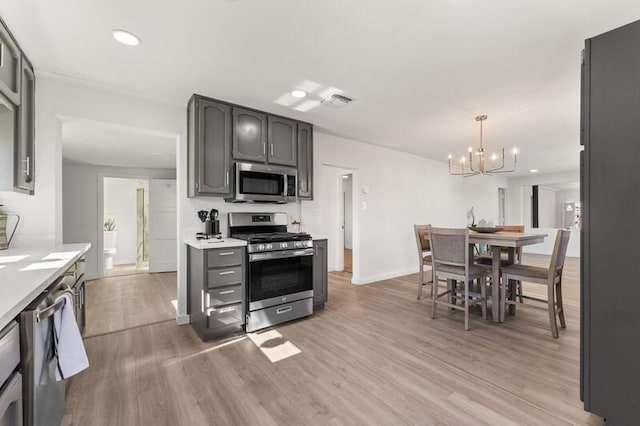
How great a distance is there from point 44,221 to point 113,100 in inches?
48.2

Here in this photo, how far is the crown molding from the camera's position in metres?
2.44

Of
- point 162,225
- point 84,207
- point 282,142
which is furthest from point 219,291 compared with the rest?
point 84,207

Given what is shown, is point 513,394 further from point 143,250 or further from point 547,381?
point 143,250

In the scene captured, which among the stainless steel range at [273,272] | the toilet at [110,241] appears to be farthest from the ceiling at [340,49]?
the toilet at [110,241]

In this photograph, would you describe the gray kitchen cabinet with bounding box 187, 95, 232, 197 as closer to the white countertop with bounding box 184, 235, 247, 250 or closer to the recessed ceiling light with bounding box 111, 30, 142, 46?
the white countertop with bounding box 184, 235, 247, 250

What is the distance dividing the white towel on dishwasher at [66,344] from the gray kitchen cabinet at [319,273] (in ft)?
7.77

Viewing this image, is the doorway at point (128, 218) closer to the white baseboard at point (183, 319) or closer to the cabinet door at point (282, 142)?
the white baseboard at point (183, 319)

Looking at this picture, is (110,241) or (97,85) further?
(110,241)

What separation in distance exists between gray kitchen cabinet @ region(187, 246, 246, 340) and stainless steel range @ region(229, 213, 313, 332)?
95 mm

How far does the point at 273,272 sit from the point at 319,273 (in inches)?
27.1

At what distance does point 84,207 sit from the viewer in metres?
5.33

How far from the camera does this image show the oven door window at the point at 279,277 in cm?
289

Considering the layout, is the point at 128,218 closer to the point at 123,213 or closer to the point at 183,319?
the point at 123,213

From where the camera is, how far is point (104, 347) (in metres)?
2.52
